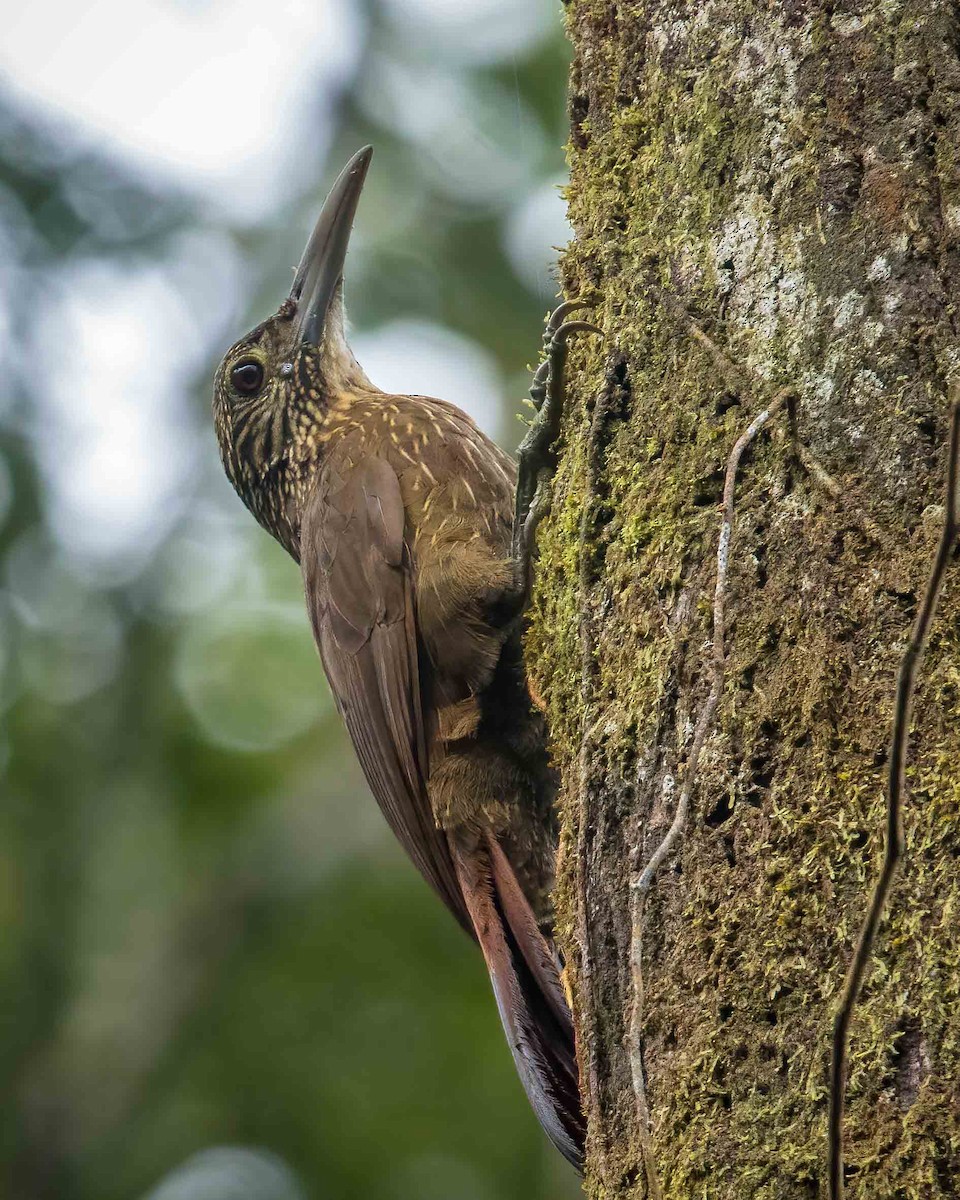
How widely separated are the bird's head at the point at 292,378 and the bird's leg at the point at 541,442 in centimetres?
106

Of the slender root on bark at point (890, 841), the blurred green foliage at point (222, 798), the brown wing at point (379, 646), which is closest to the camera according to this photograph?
the slender root on bark at point (890, 841)

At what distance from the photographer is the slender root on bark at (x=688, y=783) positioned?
1709 millimetres

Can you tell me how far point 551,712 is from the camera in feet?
7.63

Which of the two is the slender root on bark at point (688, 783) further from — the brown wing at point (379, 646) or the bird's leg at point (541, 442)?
the brown wing at point (379, 646)

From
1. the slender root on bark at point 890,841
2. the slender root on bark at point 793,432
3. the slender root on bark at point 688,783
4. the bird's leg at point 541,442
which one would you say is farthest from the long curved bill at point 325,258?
the slender root on bark at point 890,841

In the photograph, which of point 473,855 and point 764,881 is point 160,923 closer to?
point 473,855

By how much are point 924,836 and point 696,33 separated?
1.24 meters

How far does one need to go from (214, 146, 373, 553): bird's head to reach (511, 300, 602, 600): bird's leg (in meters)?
1.06

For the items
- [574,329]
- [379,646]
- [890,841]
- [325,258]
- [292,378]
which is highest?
[325,258]

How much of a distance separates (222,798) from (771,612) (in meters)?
5.74

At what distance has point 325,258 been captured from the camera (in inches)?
150

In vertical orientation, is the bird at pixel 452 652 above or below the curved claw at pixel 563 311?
below

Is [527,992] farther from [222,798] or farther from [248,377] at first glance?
[222,798]

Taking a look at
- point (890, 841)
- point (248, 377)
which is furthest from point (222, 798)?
point (890, 841)
